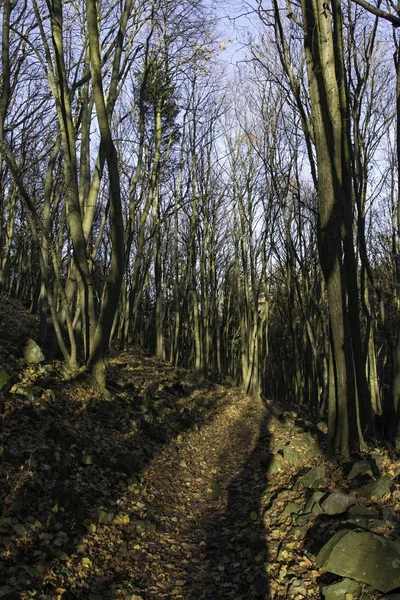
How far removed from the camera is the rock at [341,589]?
370cm

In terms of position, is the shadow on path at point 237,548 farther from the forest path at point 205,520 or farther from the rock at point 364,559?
the rock at point 364,559

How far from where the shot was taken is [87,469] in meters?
5.96

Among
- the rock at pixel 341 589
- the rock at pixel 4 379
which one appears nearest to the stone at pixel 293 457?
the rock at pixel 341 589

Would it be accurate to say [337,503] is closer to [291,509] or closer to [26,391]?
[291,509]

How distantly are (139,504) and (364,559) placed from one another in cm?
289

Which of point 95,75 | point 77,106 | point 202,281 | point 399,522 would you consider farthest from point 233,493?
point 202,281

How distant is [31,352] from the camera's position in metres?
8.75

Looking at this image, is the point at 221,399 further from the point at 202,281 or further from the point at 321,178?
the point at 321,178

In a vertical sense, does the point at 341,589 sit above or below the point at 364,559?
below

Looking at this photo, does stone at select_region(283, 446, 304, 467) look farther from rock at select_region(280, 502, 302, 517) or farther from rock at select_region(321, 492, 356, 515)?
rock at select_region(321, 492, 356, 515)

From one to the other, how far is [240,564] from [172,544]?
0.84m

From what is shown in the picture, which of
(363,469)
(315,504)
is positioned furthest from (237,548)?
(363,469)

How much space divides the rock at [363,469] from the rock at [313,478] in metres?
0.35

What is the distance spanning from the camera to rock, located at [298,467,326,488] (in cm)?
616
